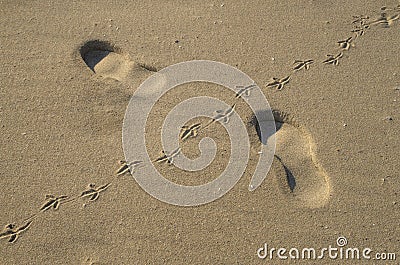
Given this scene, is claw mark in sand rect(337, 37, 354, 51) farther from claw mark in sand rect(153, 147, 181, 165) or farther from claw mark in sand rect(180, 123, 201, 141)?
claw mark in sand rect(153, 147, 181, 165)

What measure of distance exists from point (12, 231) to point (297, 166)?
6.89 feet

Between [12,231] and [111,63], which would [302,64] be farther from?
[12,231]

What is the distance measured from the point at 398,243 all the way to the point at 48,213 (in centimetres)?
243

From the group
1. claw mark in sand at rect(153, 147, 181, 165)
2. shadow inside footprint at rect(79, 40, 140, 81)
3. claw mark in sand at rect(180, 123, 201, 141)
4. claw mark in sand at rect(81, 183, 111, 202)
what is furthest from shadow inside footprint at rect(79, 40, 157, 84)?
claw mark in sand at rect(81, 183, 111, 202)

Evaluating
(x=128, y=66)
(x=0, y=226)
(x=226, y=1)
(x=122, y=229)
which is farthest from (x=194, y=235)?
(x=226, y=1)

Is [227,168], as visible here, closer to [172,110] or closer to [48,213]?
[172,110]

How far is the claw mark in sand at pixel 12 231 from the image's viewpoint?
3078 mm

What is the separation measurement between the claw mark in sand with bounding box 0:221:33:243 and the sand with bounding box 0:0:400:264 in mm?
21

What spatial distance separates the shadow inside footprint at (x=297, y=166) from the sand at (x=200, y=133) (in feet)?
0.03

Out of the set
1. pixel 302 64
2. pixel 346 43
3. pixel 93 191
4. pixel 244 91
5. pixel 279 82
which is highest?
pixel 346 43

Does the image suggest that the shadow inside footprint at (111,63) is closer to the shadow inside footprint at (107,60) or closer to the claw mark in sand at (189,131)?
the shadow inside footprint at (107,60)

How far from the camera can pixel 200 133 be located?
357 centimetres

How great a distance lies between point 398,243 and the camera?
310 cm

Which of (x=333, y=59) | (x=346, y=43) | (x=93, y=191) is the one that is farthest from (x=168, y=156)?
(x=346, y=43)
